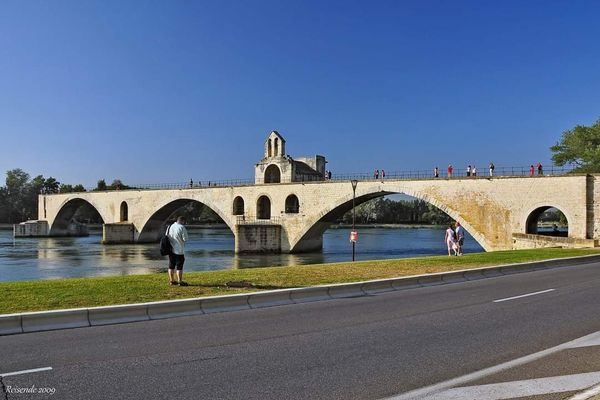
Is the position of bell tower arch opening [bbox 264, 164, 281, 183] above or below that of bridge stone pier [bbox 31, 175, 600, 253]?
above

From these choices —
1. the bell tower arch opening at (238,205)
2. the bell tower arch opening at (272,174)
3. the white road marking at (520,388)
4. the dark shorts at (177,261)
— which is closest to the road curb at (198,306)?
the dark shorts at (177,261)

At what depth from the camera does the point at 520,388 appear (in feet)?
17.7

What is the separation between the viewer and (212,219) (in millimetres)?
136750

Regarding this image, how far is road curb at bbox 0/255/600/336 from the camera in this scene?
8.67 meters

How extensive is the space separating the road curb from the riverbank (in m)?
0.71

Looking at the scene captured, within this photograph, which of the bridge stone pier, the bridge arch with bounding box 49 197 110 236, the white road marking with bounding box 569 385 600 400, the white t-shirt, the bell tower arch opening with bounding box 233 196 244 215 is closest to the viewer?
the white road marking with bounding box 569 385 600 400

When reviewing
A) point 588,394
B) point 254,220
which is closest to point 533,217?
point 254,220

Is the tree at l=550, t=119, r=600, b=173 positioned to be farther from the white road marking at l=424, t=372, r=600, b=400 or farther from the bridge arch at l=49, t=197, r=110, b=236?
the bridge arch at l=49, t=197, r=110, b=236

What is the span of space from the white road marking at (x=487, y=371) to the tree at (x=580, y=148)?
54.5 metres

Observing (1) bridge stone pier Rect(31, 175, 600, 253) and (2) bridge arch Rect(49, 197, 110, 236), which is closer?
(1) bridge stone pier Rect(31, 175, 600, 253)

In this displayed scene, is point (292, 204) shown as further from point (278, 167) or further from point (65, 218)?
point (65, 218)

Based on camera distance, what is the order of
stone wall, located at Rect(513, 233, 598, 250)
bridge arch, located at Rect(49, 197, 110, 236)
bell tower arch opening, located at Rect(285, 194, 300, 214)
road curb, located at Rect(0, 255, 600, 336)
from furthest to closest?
bridge arch, located at Rect(49, 197, 110, 236), bell tower arch opening, located at Rect(285, 194, 300, 214), stone wall, located at Rect(513, 233, 598, 250), road curb, located at Rect(0, 255, 600, 336)

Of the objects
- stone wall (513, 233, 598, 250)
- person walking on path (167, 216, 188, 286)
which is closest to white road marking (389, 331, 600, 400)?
person walking on path (167, 216, 188, 286)

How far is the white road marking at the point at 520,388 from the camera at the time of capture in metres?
5.18
